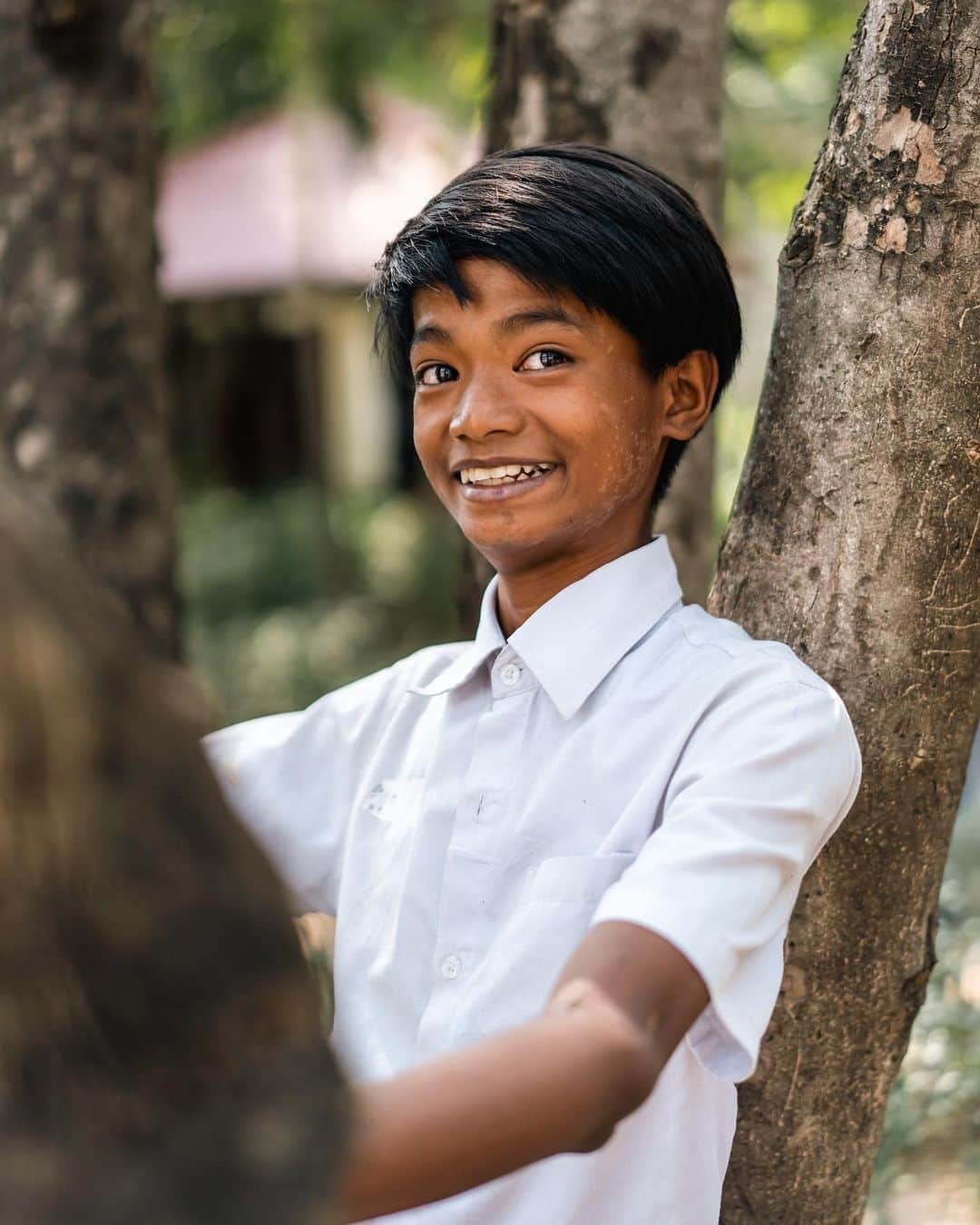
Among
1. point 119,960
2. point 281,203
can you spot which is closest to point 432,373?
point 119,960

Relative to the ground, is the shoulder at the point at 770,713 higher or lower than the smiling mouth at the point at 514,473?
lower

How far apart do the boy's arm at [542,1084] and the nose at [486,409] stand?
2.25ft

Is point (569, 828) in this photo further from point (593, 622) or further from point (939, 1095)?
point (939, 1095)

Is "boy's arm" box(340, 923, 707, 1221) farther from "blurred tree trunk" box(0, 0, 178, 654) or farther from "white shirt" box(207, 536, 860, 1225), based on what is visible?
"blurred tree trunk" box(0, 0, 178, 654)

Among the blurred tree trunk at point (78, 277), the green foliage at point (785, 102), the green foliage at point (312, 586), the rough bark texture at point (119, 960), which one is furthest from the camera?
the green foliage at point (312, 586)

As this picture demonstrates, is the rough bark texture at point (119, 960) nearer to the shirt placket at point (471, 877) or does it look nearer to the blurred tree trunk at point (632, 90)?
the shirt placket at point (471, 877)

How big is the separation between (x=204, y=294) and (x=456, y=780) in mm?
11145

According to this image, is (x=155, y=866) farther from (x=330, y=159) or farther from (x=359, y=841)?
(x=330, y=159)

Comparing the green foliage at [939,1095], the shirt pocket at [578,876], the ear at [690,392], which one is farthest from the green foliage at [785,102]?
the shirt pocket at [578,876]

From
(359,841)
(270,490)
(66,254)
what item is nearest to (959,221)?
(359,841)

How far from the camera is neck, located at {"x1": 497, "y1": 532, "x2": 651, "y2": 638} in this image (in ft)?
5.98

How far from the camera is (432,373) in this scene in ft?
6.12

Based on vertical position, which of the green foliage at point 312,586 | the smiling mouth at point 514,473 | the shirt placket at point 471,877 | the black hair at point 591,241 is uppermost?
the black hair at point 591,241

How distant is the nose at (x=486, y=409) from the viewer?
1.73m
